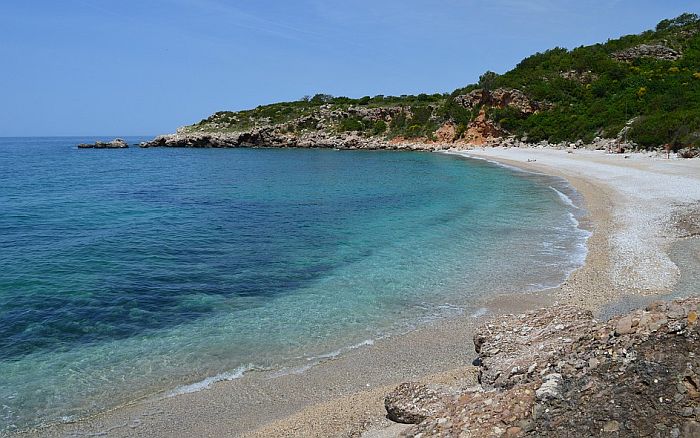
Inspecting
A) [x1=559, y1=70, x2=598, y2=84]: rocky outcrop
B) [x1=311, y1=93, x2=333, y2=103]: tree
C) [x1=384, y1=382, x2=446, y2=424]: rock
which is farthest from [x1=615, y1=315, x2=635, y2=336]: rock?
[x1=311, y1=93, x2=333, y2=103]: tree

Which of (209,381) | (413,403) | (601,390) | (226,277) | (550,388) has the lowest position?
(209,381)

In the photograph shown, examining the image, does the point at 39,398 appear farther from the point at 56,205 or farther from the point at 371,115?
the point at 371,115

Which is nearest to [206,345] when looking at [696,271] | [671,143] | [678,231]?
[696,271]

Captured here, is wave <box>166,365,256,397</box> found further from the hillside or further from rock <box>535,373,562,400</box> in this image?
the hillside

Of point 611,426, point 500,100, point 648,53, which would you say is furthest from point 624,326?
point 648,53

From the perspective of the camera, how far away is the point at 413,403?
6.40 m

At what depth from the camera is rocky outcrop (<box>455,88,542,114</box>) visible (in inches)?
2980

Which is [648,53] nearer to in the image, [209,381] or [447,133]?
[447,133]

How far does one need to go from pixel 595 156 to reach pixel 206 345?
47.5m

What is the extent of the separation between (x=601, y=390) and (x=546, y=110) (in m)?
76.6

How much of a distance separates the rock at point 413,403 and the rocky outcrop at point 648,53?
87089 mm

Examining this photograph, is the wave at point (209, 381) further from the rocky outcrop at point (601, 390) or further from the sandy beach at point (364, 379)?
the rocky outcrop at point (601, 390)

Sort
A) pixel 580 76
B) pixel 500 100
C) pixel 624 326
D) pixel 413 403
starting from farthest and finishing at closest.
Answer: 1. pixel 580 76
2. pixel 500 100
3. pixel 413 403
4. pixel 624 326

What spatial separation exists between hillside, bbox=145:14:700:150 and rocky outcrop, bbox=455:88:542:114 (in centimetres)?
16
